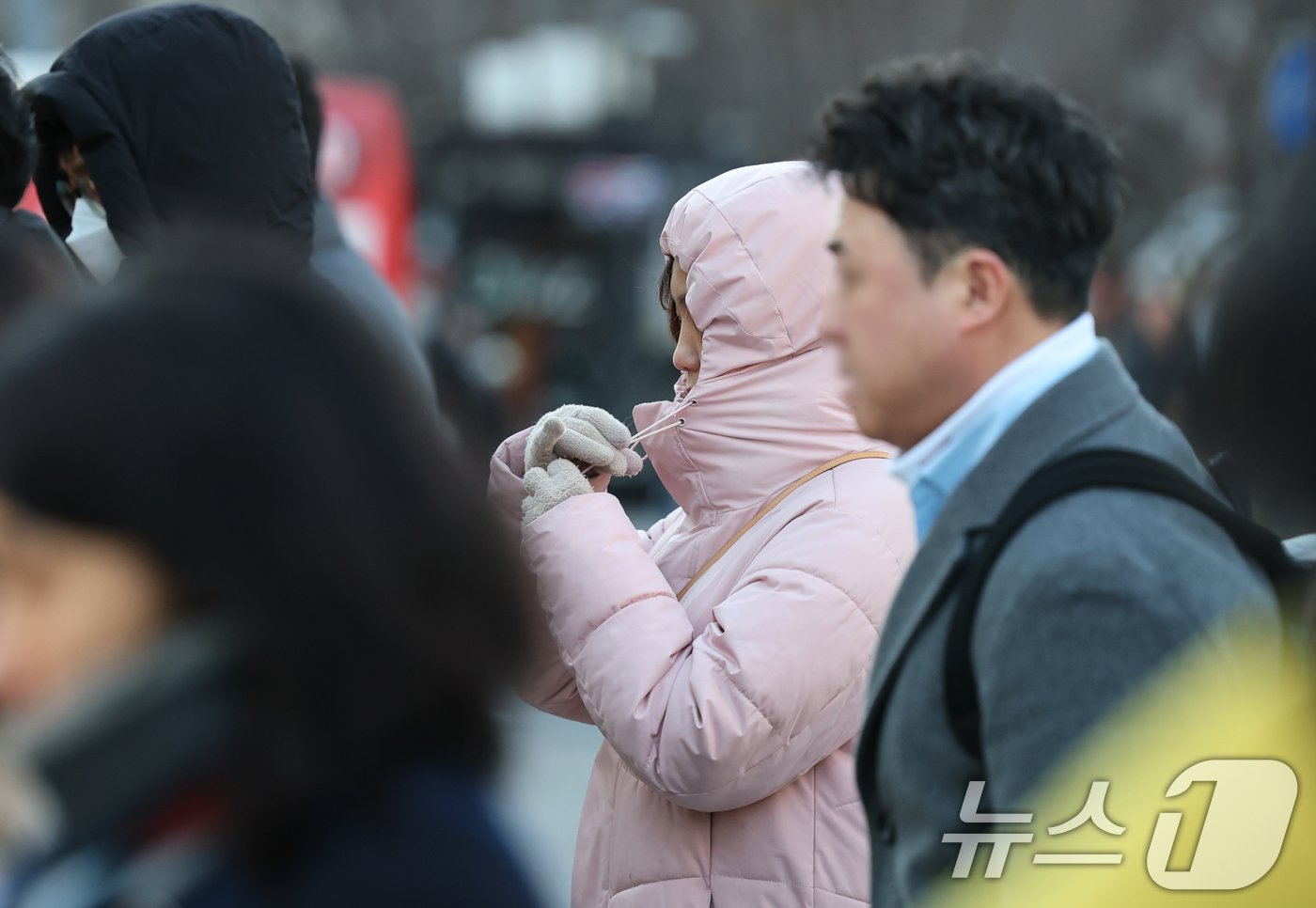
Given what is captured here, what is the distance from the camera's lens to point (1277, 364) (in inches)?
86.7

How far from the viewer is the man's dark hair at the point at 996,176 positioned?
2.08m

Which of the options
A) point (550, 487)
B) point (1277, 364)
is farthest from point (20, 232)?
point (1277, 364)

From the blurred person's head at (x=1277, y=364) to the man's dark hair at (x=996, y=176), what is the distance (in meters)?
0.24

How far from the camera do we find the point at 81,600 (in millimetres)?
1370

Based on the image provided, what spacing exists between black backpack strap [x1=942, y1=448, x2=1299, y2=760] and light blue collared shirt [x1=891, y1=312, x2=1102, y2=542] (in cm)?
12

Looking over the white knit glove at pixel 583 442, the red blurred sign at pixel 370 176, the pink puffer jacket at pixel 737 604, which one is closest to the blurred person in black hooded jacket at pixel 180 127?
the white knit glove at pixel 583 442

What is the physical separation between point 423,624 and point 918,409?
934mm

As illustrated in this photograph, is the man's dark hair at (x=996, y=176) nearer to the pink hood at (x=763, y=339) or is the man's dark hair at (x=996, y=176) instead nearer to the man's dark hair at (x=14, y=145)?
the pink hood at (x=763, y=339)

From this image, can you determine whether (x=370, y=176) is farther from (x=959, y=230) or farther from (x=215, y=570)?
(x=215, y=570)

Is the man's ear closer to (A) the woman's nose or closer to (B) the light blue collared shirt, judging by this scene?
(B) the light blue collared shirt

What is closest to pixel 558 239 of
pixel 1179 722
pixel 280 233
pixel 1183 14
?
pixel 1183 14

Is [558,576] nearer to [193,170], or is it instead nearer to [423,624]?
[193,170]

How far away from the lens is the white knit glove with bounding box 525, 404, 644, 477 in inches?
113

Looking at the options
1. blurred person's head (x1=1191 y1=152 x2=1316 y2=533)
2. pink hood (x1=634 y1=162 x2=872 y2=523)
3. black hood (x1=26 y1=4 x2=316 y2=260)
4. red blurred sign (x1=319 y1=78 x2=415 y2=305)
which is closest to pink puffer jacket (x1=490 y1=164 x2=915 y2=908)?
pink hood (x1=634 y1=162 x2=872 y2=523)
